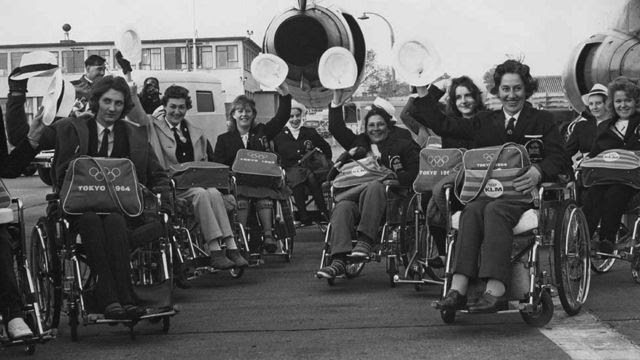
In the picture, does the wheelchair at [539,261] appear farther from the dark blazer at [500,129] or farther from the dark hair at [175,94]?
the dark hair at [175,94]

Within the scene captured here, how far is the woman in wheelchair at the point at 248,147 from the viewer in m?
10.5

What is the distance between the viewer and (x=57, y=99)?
6.89m

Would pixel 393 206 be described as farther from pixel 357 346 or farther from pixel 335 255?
pixel 357 346

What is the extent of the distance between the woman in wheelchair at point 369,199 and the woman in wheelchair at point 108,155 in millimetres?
1621

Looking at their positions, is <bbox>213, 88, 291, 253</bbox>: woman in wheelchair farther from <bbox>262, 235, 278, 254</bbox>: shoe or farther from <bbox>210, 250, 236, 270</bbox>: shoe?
<bbox>210, 250, 236, 270</bbox>: shoe

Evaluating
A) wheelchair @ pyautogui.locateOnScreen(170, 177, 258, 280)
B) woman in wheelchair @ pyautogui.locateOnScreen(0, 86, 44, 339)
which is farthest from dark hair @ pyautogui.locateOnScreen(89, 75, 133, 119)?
wheelchair @ pyautogui.locateOnScreen(170, 177, 258, 280)

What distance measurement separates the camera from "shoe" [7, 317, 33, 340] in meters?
6.06

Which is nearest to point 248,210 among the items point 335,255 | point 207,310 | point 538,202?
point 335,255

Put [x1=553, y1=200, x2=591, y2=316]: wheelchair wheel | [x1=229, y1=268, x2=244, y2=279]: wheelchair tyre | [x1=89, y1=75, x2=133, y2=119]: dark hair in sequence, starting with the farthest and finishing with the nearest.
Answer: [x1=229, y1=268, x2=244, y2=279]: wheelchair tyre < [x1=89, y1=75, x2=133, y2=119]: dark hair < [x1=553, y1=200, x2=591, y2=316]: wheelchair wheel

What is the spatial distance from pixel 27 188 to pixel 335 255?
1950 centimetres

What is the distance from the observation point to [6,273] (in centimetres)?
624

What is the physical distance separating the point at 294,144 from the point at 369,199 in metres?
4.35

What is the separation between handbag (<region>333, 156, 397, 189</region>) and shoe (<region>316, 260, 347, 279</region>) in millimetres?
681

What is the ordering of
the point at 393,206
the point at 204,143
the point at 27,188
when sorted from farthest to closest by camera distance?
1. the point at 27,188
2. the point at 204,143
3. the point at 393,206
